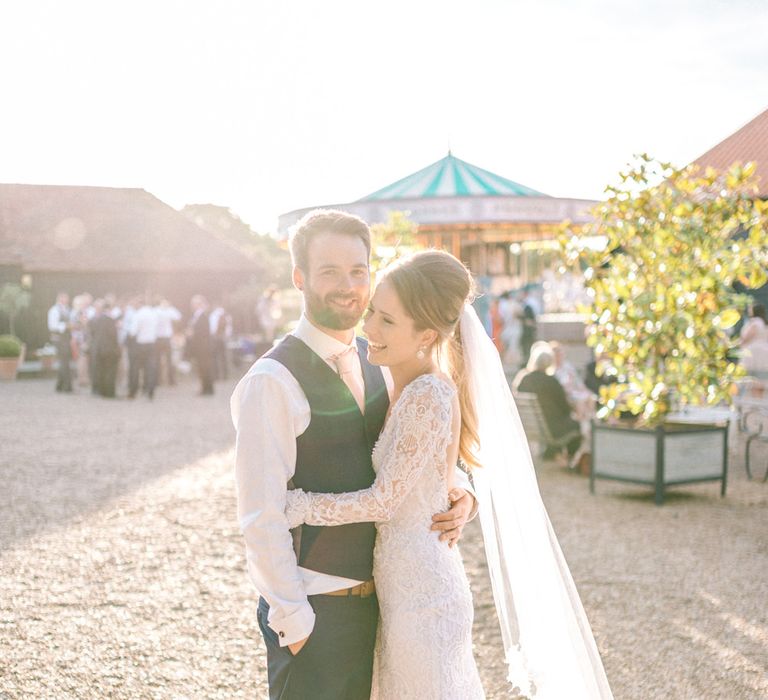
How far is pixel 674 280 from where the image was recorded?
6.93 metres

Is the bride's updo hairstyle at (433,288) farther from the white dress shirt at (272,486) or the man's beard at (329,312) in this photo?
the white dress shirt at (272,486)

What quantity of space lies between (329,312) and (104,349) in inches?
561

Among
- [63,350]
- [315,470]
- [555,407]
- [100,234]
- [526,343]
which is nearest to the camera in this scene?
[315,470]

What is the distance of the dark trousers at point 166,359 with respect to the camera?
1638cm

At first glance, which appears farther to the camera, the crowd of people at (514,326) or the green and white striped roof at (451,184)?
the green and white striped roof at (451,184)

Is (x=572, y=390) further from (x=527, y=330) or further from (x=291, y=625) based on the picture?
(x=527, y=330)

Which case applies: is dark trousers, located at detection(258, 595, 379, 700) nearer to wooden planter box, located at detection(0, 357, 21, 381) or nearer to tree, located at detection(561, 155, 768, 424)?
tree, located at detection(561, 155, 768, 424)

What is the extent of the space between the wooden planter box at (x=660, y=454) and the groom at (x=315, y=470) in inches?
197

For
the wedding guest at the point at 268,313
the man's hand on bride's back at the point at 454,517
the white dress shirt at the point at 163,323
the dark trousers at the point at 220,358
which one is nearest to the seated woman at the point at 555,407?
the man's hand on bride's back at the point at 454,517

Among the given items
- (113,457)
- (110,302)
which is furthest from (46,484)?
(110,302)

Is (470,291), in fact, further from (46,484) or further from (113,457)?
(113,457)

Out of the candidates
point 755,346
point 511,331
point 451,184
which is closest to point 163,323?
point 511,331

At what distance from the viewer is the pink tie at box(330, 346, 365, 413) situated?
7.48ft

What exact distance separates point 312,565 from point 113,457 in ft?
26.5
